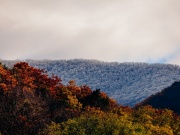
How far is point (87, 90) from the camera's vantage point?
106m

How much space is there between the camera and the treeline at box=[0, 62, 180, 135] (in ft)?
222

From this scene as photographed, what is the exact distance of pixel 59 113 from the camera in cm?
8194

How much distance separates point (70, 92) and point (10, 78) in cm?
1210

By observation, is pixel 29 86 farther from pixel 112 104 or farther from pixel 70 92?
pixel 112 104

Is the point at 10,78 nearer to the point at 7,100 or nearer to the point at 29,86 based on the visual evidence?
the point at 29,86

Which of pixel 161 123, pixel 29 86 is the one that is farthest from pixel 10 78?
pixel 161 123

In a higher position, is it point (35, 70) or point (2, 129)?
point (35, 70)

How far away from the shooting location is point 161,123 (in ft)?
283

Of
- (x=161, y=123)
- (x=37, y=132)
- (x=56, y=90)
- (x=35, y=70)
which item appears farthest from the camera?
(x=35, y=70)

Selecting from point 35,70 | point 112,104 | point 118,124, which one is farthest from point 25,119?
point 35,70

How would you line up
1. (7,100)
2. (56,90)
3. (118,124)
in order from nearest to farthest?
(118,124) < (7,100) < (56,90)

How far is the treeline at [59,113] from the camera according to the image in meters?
67.7

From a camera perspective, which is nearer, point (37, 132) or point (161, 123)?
point (37, 132)

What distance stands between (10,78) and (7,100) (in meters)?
16.7
